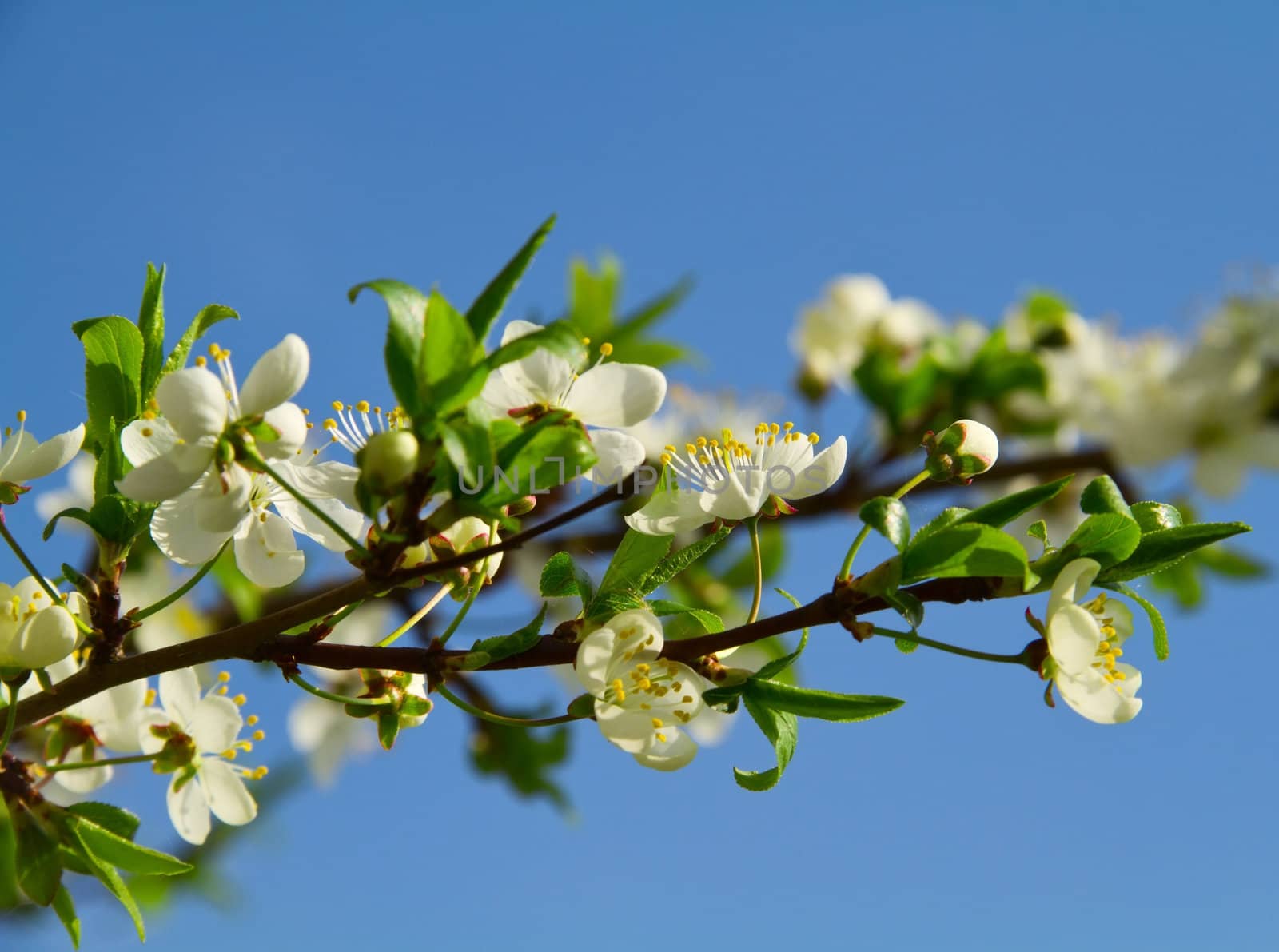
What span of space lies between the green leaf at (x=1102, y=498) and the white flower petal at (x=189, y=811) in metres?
1.00

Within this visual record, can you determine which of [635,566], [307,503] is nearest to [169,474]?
[307,503]

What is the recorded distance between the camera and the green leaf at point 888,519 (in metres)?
0.94

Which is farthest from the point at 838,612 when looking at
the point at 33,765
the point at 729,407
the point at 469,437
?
the point at 729,407

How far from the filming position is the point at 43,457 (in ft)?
3.78

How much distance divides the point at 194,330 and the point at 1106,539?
0.89 metres

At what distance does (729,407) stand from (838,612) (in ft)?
8.53

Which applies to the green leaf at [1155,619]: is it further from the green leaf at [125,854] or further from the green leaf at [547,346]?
the green leaf at [125,854]

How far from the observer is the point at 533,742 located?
9.18 ft

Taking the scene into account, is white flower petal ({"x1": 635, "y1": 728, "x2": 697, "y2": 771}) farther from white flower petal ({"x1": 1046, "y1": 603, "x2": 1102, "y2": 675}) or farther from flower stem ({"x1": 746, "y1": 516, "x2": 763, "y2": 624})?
white flower petal ({"x1": 1046, "y1": 603, "x2": 1102, "y2": 675})

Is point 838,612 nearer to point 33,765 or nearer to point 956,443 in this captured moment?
point 956,443

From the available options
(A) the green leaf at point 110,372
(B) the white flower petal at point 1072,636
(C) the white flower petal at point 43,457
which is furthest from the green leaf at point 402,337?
(B) the white flower petal at point 1072,636

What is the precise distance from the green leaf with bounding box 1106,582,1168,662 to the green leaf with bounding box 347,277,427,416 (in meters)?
0.64

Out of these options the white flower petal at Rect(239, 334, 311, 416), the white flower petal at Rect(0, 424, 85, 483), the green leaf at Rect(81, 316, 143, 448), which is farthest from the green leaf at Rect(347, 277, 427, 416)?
the white flower petal at Rect(0, 424, 85, 483)

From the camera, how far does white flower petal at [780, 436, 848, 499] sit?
3.71 ft
